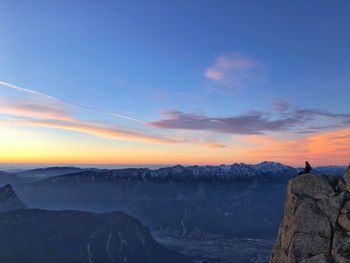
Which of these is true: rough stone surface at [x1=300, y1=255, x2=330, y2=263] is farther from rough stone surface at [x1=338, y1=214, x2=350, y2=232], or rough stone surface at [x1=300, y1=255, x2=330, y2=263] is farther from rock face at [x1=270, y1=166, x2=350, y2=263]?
rough stone surface at [x1=338, y1=214, x2=350, y2=232]

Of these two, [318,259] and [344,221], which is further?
[344,221]

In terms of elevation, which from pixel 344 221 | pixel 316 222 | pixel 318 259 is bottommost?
pixel 318 259

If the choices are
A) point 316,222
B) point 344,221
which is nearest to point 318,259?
point 316,222

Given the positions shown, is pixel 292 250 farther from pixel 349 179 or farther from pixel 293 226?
pixel 349 179

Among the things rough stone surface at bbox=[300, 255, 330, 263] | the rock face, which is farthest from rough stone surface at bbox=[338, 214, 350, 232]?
rough stone surface at bbox=[300, 255, 330, 263]

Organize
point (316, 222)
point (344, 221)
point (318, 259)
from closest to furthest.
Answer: point (318, 259), point (344, 221), point (316, 222)

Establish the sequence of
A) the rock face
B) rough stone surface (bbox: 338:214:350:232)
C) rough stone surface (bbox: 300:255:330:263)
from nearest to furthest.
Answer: rough stone surface (bbox: 300:255:330:263) < the rock face < rough stone surface (bbox: 338:214:350:232)

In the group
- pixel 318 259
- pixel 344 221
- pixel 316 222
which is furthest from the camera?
pixel 316 222

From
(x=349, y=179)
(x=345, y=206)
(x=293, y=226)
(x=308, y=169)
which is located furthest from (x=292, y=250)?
(x=308, y=169)

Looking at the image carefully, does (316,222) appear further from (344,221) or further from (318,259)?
(318,259)

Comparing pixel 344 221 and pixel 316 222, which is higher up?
pixel 344 221
